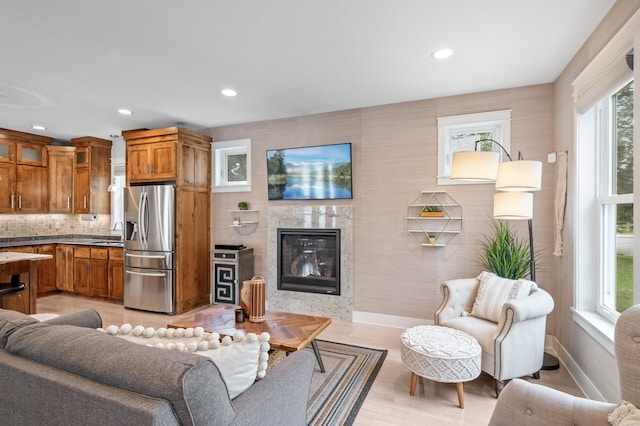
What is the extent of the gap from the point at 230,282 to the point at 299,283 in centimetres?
95

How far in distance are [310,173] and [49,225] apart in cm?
509

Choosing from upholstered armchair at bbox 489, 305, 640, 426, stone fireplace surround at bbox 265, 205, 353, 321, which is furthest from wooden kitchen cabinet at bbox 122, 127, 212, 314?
upholstered armchair at bbox 489, 305, 640, 426

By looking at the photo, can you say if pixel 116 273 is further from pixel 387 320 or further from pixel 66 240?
pixel 387 320

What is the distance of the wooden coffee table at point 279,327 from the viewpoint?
87.0 inches

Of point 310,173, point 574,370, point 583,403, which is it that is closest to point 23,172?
point 310,173

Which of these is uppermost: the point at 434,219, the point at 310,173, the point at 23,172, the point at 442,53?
the point at 442,53

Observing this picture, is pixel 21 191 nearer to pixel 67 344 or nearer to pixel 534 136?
pixel 67 344

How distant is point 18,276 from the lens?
3.38 meters

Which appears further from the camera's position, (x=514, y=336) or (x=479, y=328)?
(x=479, y=328)

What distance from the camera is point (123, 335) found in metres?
1.38

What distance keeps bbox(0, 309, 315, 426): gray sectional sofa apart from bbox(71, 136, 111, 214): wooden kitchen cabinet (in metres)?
4.96

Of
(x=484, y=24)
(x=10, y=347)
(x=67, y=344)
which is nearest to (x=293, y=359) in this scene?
(x=67, y=344)

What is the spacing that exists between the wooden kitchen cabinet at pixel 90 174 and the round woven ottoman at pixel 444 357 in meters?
5.62

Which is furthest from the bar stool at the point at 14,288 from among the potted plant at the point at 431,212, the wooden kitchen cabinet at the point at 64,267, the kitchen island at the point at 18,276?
the potted plant at the point at 431,212
